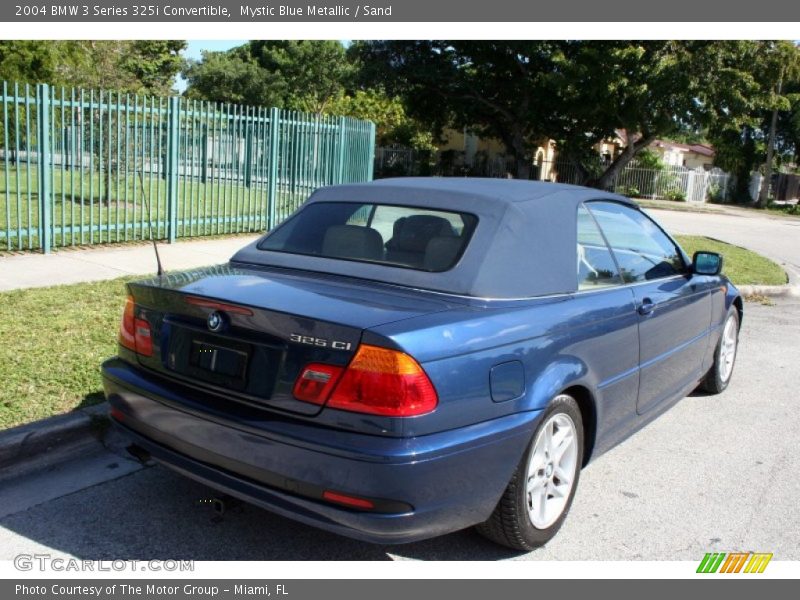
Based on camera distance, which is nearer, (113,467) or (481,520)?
(481,520)

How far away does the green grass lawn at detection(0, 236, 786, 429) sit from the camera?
456cm

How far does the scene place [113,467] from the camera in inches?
164

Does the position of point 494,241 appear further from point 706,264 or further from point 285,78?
point 285,78

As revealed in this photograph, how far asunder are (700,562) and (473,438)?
4.60ft

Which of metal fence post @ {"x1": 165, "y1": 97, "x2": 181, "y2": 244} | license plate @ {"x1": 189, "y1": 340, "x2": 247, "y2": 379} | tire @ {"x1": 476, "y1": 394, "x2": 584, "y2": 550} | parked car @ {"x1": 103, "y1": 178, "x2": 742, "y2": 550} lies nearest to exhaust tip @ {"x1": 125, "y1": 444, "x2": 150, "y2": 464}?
parked car @ {"x1": 103, "y1": 178, "x2": 742, "y2": 550}

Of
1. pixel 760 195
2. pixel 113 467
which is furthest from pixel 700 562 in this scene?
pixel 760 195

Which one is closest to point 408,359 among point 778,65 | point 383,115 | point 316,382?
point 316,382

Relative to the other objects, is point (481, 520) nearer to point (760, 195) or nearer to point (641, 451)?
point (641, 451)

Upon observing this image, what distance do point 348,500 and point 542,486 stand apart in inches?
42.7

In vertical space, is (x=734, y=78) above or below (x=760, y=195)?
above

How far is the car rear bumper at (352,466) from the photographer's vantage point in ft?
8.93

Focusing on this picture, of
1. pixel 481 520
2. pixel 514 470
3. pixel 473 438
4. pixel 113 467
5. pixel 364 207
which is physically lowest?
pixel 113 467

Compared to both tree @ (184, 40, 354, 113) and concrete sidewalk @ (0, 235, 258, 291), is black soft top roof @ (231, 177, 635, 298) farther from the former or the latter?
tree @ (184, 40, 354, 113)

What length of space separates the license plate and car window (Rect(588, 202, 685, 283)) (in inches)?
86.6
